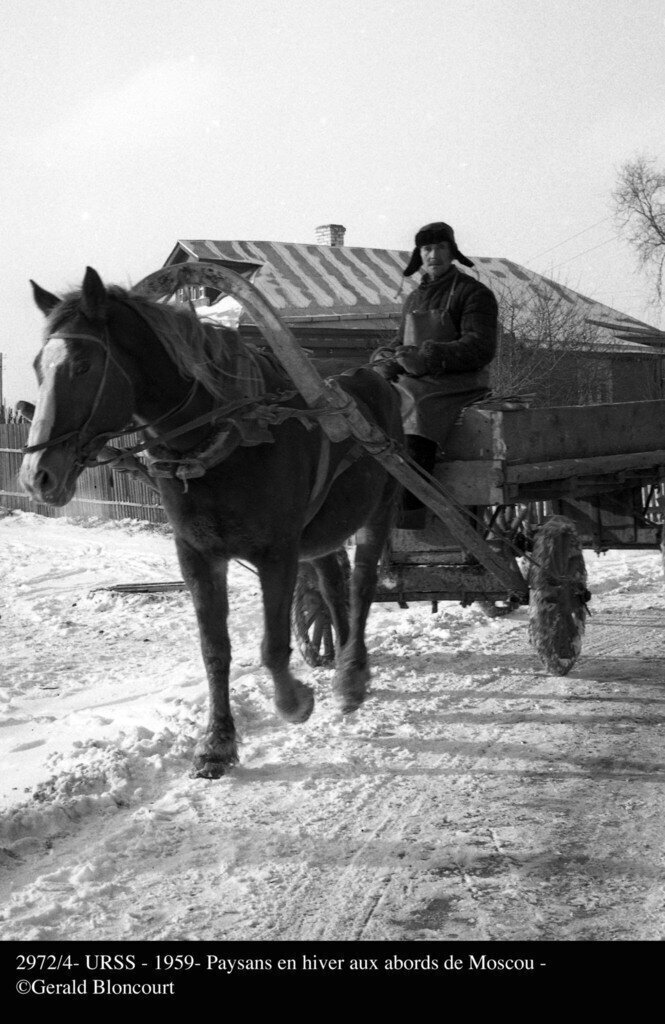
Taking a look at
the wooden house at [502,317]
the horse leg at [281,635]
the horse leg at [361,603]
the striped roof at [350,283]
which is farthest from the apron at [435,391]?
the striped roof at [350,283]

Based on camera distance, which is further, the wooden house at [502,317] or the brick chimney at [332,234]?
the brick chimney at [332,234]

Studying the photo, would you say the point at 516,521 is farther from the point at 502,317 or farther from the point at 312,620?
the point at 502,317

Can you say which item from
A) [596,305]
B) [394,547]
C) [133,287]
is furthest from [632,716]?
[596,305]

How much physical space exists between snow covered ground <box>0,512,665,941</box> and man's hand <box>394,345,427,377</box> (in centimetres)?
186

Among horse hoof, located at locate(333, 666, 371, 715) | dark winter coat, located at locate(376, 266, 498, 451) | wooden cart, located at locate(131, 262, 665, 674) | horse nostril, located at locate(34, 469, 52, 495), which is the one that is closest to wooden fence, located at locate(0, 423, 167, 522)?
wooden cart, located at locate(131, 262, 665, 674)

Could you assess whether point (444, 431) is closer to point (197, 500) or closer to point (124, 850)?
point (197, 500)

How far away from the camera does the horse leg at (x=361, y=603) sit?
16.7ft

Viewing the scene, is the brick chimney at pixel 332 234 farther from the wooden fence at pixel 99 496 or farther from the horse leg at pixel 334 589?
the horse leg at pixel 334 589

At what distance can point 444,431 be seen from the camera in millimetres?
5801

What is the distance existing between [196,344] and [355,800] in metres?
2.00

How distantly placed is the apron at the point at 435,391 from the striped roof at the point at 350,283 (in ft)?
41.3

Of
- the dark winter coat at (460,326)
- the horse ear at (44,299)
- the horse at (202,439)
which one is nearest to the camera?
the horse at (202,439)

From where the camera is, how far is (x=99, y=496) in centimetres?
1731
